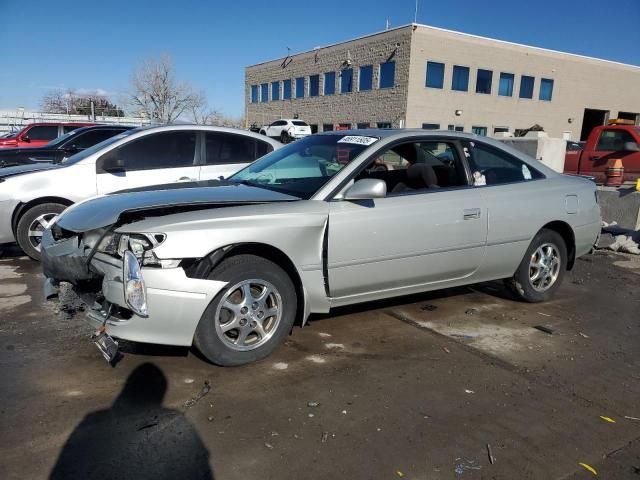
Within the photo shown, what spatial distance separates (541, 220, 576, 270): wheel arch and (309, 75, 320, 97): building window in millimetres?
37233

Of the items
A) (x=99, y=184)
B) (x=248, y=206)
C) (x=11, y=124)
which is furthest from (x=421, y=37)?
(x=248, y=206)

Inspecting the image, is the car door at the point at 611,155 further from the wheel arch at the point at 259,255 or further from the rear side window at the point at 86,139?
the rear side window at the point at 86,139

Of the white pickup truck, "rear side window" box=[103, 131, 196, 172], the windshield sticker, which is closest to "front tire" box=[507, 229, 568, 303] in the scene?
the windshield sticker

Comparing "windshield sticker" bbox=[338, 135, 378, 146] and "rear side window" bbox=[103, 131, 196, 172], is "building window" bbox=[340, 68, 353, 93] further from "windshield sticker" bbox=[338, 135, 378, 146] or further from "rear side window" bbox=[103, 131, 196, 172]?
"windshield sticker" bbox=[338, 135, 378, 146]

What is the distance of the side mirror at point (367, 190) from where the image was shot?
3631 millimetres

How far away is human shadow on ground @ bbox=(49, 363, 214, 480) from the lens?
2.41 metres

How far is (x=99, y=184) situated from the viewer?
6227mm

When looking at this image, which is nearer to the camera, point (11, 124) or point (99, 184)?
point (99, 184)

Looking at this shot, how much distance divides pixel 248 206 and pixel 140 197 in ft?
2.73

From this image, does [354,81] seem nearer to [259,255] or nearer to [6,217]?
[6,217]

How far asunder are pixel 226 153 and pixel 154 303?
13.7 feet

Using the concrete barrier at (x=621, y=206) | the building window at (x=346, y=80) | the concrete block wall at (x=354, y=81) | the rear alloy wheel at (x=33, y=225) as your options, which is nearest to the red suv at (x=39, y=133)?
the rear alloy wheel at (x=33, y=225)

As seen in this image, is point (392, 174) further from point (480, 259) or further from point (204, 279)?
point (204, 279)

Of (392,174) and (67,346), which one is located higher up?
(392,174)
